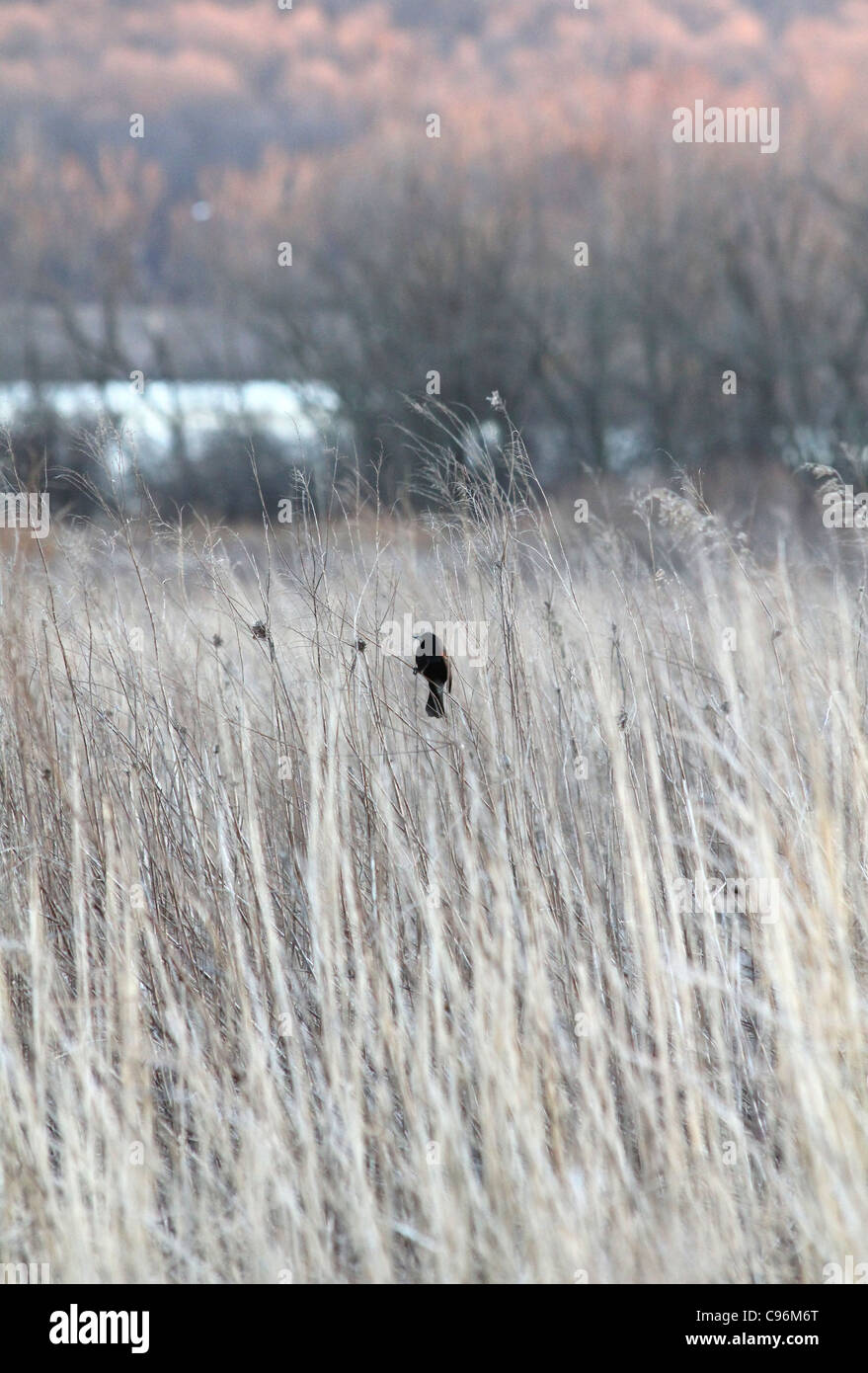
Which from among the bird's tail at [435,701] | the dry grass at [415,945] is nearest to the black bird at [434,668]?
the bird's tail at [435,701]

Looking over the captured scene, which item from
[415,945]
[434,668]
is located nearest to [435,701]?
[434,668]

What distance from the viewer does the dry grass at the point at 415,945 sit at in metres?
1.50

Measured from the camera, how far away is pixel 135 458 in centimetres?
207

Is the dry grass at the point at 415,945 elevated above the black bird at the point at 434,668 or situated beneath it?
situated beneath

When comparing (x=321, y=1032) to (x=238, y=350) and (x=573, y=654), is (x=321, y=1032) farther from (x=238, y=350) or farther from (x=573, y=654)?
(x=238, y=350)

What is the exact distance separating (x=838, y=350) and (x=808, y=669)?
1071cm

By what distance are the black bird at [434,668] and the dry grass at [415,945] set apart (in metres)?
0.10

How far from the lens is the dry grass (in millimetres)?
1502

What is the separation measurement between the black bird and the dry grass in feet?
0.34

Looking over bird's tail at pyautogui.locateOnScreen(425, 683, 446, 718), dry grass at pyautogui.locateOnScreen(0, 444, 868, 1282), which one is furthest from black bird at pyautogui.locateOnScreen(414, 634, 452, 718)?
dry grass at pyautogui.locateOnScreen(0, 444, 868, 1282)

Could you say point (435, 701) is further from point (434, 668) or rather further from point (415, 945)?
point (415, 945)

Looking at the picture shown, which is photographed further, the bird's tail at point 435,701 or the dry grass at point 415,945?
the bird's tail at point 435,701

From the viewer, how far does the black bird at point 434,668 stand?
6.75 ft

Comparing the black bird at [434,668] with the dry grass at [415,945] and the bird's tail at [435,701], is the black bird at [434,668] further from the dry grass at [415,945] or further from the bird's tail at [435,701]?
the dry grass at [415,945]
